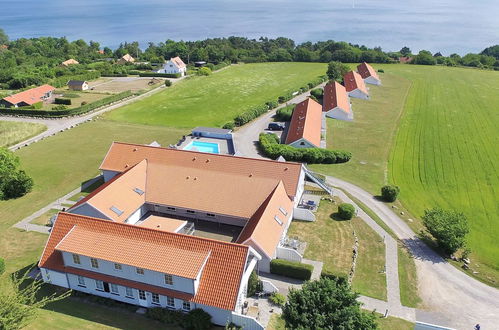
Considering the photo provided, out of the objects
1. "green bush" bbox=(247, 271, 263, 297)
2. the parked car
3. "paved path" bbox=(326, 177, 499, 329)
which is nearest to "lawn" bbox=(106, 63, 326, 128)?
the parked car

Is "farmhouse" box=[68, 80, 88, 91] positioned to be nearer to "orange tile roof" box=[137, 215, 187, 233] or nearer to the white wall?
"orange tile roof" box=[137, 215, 187, 233]

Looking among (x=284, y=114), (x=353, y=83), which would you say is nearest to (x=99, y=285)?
(x=284, y=114)

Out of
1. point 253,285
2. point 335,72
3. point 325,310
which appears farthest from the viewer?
point 335,72

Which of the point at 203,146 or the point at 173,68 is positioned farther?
the point at 173,68

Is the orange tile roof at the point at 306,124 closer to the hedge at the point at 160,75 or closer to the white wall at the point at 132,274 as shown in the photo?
the white wall at the point at 132,274

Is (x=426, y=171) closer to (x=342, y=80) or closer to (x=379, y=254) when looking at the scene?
(x=379, y=254)

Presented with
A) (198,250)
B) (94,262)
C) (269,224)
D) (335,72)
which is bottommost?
(94,262)

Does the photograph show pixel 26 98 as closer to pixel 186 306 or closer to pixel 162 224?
pixel 162 224
